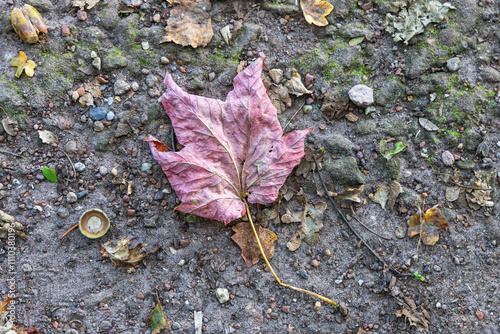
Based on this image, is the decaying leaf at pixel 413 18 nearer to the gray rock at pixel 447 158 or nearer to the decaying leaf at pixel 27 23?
the gray rock at pixel 447 158

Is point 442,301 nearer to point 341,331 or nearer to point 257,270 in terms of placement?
point 341,331

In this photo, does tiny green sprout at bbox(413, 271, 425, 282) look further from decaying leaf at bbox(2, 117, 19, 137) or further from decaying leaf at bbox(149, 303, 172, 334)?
decaying leaf at bbox(2, 117, 19, 137)

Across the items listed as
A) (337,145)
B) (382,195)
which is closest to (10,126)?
(337,145)

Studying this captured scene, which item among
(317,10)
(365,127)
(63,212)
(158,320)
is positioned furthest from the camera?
(317,10)

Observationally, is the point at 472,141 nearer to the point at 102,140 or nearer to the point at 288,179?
the point at 288,179

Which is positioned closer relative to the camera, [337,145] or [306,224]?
[306,224]
